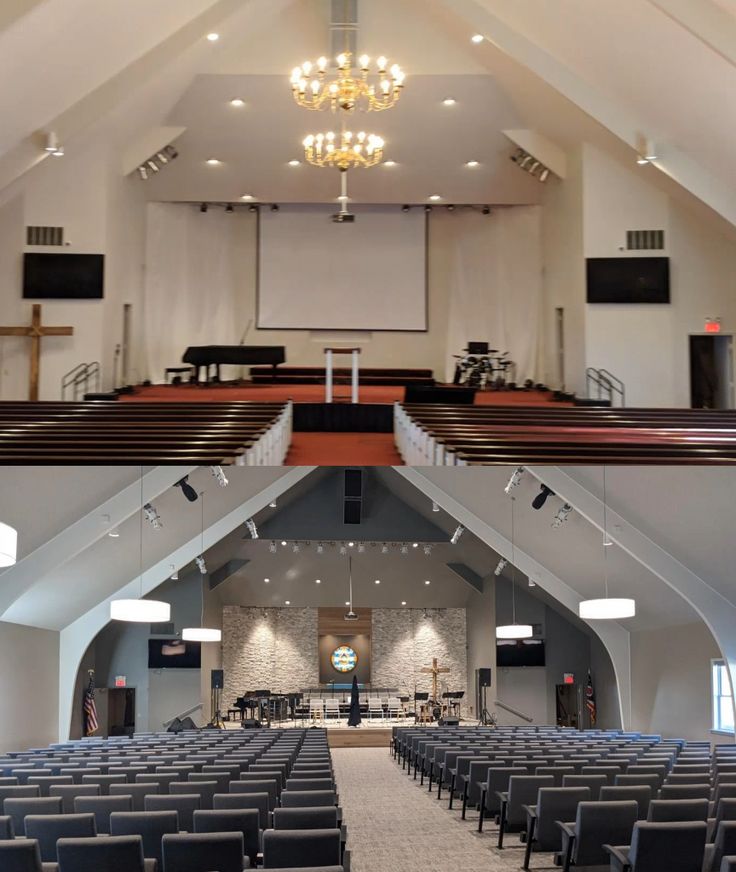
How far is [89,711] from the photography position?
18812mm

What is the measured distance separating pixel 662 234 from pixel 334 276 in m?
6.71

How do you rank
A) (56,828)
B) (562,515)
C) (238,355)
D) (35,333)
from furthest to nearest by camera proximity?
(238,355) → (35,333) → (562,515) → (56,828)

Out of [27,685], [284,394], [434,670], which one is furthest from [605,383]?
[27,685]

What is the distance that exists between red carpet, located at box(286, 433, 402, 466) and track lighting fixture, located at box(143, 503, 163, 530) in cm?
160

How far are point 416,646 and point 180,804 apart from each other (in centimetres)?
2010

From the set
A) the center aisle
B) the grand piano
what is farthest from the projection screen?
the center aisle

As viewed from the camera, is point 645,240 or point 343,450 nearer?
point 343,450

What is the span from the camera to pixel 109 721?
68.4 ft

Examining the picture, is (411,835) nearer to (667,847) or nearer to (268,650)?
(667,847)

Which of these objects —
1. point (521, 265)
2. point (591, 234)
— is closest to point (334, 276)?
point (521, 265)

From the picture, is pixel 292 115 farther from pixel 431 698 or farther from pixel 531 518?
pixel 431 698

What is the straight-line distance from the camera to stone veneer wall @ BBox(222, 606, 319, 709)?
2466 cm

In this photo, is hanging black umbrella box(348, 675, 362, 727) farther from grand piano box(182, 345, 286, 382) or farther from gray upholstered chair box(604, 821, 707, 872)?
gray upholstered chair box(604, 821, 707, 872)

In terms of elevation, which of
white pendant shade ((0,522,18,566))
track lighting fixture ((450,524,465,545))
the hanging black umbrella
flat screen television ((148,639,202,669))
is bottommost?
the hanging black umbrella
